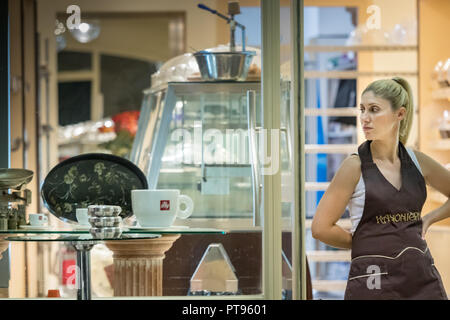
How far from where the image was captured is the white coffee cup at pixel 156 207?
183cm

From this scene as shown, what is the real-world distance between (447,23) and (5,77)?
124 centimetres

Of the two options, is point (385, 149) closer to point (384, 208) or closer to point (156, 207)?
point (384, 208)

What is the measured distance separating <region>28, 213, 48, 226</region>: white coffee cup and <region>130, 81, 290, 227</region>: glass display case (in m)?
0.35

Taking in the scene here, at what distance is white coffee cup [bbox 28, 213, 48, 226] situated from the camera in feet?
6.17

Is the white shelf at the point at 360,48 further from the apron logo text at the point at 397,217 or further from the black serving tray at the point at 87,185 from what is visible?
the black serving tray at the point at 87,185

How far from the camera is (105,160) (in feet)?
6.53

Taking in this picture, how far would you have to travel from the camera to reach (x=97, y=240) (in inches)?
66.7

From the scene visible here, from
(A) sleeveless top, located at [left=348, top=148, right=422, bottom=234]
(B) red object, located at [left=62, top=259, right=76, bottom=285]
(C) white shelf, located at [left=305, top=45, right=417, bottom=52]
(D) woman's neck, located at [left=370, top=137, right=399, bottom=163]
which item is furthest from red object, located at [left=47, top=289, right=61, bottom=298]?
(C) white shelf, located at [left=305, top=45, right=417, bottom=52]

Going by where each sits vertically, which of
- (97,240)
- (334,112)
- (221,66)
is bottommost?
(97,240)

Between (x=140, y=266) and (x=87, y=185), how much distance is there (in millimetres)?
269

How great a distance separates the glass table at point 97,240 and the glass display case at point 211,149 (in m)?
0.16

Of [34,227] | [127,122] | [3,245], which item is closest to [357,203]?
[34,227]

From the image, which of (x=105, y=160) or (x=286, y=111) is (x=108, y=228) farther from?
(x=286, y=111)

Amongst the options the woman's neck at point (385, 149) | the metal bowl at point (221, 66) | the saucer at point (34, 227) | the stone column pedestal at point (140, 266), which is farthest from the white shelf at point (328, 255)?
the saucer at point (34, 227)
